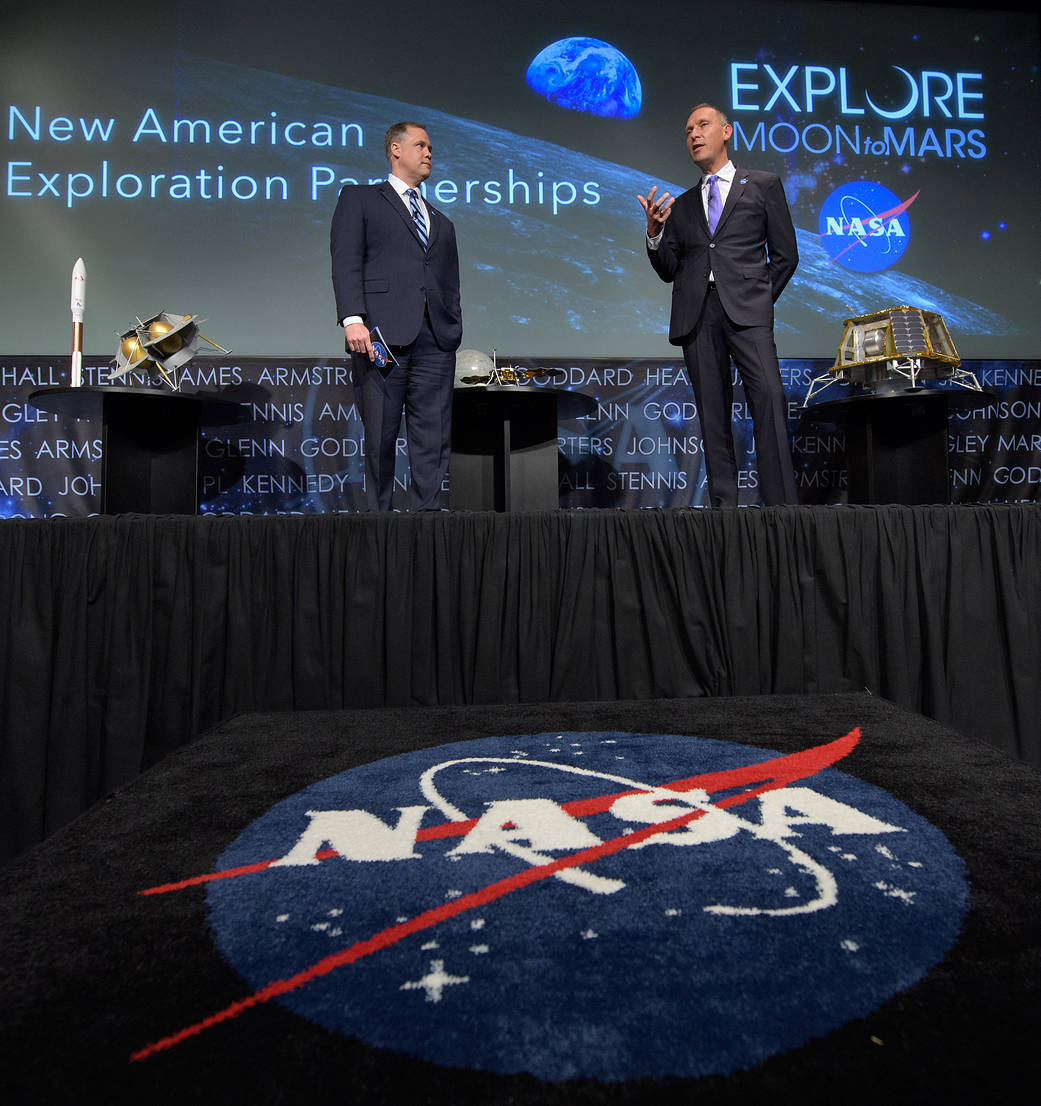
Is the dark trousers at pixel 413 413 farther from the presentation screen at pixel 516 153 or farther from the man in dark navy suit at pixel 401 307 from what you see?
the presentation screen at pixel 516 153

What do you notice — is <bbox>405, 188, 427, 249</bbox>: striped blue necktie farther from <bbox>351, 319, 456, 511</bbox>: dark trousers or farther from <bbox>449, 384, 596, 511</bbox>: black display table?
<bbox>449, 384, 596, 511</bbox>: black display table

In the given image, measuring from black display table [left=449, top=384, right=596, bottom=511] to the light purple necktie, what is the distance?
824 mm

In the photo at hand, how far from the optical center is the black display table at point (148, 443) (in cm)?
271

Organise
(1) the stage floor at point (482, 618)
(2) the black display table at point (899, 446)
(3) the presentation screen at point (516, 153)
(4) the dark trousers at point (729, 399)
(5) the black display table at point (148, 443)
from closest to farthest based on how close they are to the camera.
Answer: (1) the stage floor at point (482, 618), (4) the dark trousers at point (729, 399), (5) the black display table at point (148, 443), (2) the black display table at point (899, 446), (3) the presentation screen at point (516, 153)

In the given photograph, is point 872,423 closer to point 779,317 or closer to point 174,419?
point 779,317

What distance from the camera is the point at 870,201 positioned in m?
4.05

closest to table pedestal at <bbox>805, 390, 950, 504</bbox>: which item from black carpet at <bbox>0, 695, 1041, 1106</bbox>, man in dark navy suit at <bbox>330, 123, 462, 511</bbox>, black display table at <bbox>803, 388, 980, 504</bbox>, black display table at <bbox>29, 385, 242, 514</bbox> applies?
black display table at <bbox>803, 388, 980, 504</bbox>

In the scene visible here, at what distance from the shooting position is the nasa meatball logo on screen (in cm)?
404

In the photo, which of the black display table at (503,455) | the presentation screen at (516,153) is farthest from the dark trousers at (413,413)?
the presentation screen at (516,153)

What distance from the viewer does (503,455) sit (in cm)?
316

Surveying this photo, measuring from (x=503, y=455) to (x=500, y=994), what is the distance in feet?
8.92

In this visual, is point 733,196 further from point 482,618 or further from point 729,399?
point 482,618

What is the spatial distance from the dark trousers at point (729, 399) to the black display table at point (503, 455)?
67 centimetres

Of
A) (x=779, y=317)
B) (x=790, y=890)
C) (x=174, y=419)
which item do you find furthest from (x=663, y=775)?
(x=779, y=317)
